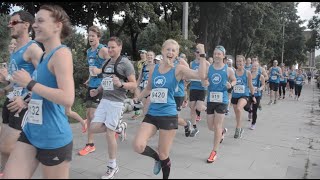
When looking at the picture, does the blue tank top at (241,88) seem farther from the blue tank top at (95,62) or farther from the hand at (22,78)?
the hand at (22,78)

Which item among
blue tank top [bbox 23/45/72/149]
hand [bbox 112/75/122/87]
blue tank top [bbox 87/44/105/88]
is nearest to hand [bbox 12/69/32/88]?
blue tank top [bbox 23/45/72/149]

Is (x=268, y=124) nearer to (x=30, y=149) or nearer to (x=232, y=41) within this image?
(x=30, y=149)

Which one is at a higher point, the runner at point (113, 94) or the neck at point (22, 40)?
the neck at point (22, 40)

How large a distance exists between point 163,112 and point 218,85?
2.15m

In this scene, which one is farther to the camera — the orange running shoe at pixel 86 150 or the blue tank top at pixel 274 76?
the blue tank top at pixel 274 76

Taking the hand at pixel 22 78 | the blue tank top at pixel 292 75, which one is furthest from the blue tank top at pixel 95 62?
the blue tank top at pixel 292 75

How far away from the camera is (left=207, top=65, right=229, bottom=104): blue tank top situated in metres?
6.14

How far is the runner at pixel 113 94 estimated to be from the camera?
4.76 m

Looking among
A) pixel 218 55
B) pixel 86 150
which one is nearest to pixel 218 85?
pixel 218 55

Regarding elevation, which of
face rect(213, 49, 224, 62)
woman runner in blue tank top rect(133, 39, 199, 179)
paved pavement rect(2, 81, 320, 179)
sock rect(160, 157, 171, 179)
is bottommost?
paved pavement rect(2, 81, 320, 179)

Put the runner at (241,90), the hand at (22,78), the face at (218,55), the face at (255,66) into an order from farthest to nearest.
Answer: the face at (255,66) < the runner at (241,90) < the face at (218,55) < the hand at (22,78)

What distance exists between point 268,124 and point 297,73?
11697mm

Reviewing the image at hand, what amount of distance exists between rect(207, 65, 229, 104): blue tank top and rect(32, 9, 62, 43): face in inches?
156

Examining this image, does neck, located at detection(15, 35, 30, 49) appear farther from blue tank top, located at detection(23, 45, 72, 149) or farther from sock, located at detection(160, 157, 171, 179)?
sock, located at detection(160, 157, 171, 179)
